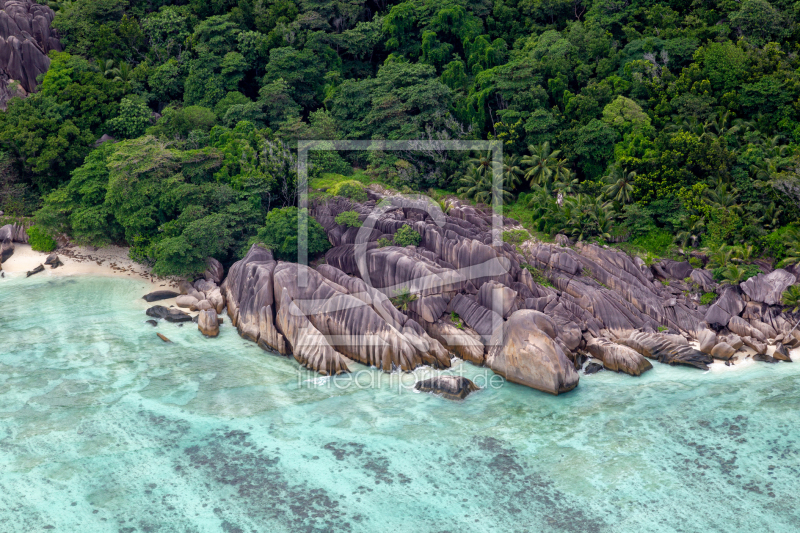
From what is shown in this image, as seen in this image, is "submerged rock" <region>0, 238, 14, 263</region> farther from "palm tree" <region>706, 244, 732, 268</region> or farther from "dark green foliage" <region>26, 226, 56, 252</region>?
"palm tree" <region>706, 244, 732, 268</region>

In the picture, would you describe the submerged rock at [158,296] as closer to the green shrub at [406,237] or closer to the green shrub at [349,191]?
the green shrub at [349,191]

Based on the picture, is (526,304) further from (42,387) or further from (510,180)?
(42,387)

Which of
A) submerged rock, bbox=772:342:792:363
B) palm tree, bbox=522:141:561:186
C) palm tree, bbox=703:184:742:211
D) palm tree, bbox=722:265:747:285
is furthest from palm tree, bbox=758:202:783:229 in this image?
palm tree, bbox=522:141:561:186

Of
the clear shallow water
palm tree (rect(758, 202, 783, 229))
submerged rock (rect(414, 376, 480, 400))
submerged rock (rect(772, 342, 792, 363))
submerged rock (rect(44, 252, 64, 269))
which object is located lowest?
the clear shallow water

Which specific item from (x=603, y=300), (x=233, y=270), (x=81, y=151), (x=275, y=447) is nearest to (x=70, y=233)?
(x=81, y=151)

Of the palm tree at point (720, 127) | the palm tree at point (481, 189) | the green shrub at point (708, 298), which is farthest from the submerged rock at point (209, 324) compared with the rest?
the palm tree at point (720, 127)

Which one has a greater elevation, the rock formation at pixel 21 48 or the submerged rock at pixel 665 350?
the rock formation at pixel 21 48
